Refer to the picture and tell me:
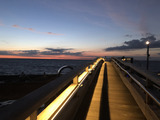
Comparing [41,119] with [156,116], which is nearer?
[41,119]

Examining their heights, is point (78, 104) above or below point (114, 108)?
above

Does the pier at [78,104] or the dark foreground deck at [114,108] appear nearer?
the pier at [78,104]

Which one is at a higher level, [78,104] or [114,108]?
[78,104]

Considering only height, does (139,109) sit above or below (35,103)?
below

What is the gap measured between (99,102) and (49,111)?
8.28 ft

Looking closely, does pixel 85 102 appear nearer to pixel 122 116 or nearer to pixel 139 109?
pixel 122 116

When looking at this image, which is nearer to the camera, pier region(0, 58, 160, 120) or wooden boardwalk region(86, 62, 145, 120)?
pier region(0, 58, 160, 120)

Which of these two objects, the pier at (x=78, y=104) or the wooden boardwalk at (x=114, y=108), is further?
the wooden boardwalk at (x=114, y=108)

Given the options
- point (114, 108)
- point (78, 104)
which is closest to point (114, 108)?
point (114, 108)

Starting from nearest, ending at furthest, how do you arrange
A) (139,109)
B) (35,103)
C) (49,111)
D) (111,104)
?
(35,103) → (49,111) → (139,109) → (111,104)

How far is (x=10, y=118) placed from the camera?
3.18ft

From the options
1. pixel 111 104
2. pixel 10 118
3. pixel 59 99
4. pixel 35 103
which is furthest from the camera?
pixel 111 104

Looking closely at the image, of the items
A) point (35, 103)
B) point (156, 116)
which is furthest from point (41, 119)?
point (156, 116)

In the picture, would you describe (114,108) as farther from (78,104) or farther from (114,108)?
(78,104)
